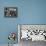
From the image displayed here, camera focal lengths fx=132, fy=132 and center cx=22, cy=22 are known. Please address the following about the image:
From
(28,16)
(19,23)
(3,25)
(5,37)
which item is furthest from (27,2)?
(5,37)

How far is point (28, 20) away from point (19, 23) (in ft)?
1.10

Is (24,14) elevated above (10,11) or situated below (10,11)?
below

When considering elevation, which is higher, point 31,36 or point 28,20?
point 28,20

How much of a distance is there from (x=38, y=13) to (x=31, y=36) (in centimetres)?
86

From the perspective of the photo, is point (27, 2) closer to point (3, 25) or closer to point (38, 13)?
point (38, 13)

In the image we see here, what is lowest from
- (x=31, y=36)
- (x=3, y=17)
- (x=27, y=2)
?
(x=31, y=36)

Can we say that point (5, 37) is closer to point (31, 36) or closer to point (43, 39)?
point (31, 36)

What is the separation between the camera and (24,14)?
15.3 ft

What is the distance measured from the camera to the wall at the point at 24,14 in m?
4.62

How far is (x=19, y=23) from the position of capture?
4641 millimetres

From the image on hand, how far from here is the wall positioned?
15.1 ft

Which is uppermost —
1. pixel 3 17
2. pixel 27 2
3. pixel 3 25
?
pixel 27 2

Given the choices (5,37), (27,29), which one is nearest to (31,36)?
(27,29)

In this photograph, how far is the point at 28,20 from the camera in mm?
4648
